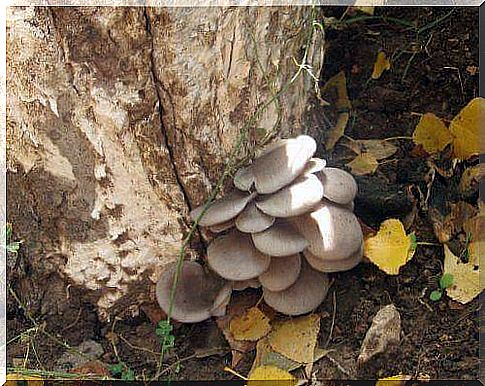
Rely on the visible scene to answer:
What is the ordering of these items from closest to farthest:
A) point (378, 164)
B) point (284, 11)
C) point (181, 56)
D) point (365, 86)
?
point (181, 56)
point (284, 11)
point (378, 164)
point (365, 86)

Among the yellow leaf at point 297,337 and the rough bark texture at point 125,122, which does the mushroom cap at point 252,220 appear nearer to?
the rough bark texture at point 125,122

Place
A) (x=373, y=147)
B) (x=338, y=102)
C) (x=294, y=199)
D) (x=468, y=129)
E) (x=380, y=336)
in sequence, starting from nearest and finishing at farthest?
(x=294, y=199) < (x=380, y=336) < (x=468, y=129) < (x=373, y=147) < (x=338, y=102)

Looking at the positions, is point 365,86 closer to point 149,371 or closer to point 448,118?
point 448,118

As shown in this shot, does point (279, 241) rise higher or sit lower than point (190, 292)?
higher

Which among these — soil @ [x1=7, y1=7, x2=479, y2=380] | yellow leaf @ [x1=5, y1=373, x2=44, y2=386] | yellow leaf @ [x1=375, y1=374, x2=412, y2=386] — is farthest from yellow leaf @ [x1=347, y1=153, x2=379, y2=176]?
yellow leaf @ [x1=5, y1=373, x2=44, y2=386]

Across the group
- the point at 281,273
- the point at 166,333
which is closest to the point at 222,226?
the point at 281,273

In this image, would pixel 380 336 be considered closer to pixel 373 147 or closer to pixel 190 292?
pixel 190 292

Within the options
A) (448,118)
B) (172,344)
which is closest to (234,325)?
(172,344)

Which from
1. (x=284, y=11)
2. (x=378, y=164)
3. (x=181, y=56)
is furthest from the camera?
(x=378, y=164)
